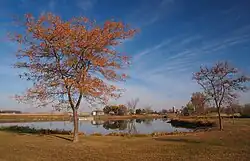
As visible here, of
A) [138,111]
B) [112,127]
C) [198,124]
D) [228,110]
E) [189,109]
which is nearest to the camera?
[198,124]

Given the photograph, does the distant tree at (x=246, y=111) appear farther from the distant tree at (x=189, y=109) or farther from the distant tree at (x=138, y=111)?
the distant tree at (x=138, y=111)

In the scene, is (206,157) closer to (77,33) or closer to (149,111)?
(77,33)

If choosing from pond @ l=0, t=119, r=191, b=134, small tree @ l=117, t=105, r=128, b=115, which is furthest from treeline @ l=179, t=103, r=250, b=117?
small tree @ l=117, t=105, r=128, b=115

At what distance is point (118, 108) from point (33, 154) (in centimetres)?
13822

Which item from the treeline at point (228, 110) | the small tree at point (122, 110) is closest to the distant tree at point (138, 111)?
the small tree at point (122, 110)

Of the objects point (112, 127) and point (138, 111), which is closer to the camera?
point (112, 127)

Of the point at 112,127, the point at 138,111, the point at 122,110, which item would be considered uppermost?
the point at 122,110

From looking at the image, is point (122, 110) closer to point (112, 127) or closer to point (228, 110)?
point (112, 127)

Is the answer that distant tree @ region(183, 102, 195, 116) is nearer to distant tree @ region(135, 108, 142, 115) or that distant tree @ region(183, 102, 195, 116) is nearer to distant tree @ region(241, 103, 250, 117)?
distant tree @ region(241, 103, 250, 117)

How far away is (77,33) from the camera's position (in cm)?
2048

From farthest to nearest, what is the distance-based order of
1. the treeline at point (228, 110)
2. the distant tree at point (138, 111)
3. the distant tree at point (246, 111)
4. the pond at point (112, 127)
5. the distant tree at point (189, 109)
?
the distant tree at point (138, 111), the distant tree at point (189, 109), the distant tree at point (246, 111), the treeline at point (228, 110), the pond at point (112, 127)

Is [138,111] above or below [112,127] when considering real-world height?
above

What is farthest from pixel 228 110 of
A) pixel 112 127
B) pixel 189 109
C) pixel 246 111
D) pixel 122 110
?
pixel 122 110

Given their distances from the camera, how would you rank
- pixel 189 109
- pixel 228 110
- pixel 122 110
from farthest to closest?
pixel 122 110 < pixel 189 109 < pixel 228 110
